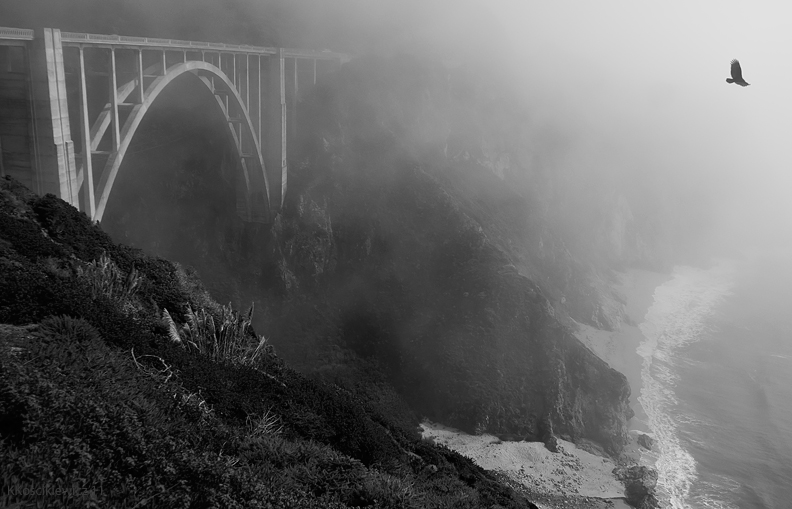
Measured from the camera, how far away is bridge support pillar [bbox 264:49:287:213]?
1544 inches

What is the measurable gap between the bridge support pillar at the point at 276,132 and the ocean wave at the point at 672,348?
2947 cm

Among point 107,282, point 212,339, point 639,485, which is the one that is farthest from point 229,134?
point 639,485

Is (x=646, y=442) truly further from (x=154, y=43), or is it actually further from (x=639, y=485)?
(x=154, y=43)

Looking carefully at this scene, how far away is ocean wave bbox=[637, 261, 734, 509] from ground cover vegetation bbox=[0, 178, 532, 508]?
1992 cm

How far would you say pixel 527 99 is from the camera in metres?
65.9

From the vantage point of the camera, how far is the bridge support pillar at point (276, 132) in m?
39.2

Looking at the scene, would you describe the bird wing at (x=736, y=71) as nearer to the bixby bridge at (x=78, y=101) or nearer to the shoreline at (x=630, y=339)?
the bixby bridge at (x=78, y=101)

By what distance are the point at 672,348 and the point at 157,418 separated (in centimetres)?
4627

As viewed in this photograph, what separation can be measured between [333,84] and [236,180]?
14.9 meters

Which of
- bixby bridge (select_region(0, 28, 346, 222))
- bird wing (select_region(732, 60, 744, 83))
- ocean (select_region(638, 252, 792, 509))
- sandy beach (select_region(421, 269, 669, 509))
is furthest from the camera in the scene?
ocean (select_region(638, 252, 792, 509))

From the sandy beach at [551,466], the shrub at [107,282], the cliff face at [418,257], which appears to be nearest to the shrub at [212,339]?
the shrub at [107,282]

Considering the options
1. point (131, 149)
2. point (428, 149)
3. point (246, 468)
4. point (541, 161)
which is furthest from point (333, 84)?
point (246, 468)

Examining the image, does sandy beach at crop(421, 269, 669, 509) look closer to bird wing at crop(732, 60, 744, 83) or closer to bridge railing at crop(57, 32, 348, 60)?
bird wing at crop(732, 60, 744, 83)

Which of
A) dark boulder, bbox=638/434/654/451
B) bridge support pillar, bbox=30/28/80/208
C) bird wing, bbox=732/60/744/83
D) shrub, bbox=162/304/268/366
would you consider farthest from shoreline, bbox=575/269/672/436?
bridge support pillar, bbox=30/28/80/208
